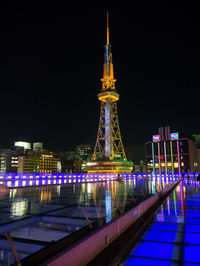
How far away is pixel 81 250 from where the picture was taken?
3639 mm

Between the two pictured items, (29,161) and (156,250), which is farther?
(29,161)

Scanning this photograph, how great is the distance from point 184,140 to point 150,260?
114 m

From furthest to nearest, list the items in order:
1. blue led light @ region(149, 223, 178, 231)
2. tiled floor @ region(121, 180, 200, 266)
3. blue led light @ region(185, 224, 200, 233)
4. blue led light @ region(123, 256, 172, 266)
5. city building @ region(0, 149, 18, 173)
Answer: city building @ region(0, 149, 18, 173) < blue led light @ region(149, 223, 178, 231) < blue led light @ region(185, 224, 200, 233) < tiled floor @ region(121, 180, 200, 266) < blue led light @ region(123, 256, 172, 266)

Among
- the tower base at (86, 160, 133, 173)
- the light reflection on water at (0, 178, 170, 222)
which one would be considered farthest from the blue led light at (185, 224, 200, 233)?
the tower base at (86, 160, 133, 173)

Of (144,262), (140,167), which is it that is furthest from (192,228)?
(140,167)

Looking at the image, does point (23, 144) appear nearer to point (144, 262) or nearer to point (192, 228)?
point (192, 228)

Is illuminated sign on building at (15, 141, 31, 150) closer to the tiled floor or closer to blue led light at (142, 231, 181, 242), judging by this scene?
the tiled floor

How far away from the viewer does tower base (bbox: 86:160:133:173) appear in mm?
97500

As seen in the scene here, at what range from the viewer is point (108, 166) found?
9800 centimetres

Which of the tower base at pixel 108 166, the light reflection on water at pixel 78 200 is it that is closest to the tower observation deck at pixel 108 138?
the tower base at pixel 108 166

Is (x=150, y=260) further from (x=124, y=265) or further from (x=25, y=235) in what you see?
(x=25, y=235)

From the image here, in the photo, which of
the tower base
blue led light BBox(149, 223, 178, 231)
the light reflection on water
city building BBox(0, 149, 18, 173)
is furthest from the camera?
city building BBox(0, 149, 18, 173)

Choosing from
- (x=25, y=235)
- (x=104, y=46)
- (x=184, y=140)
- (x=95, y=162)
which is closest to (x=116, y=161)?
(x=95, y=162)

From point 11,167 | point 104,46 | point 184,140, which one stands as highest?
point 104,46
